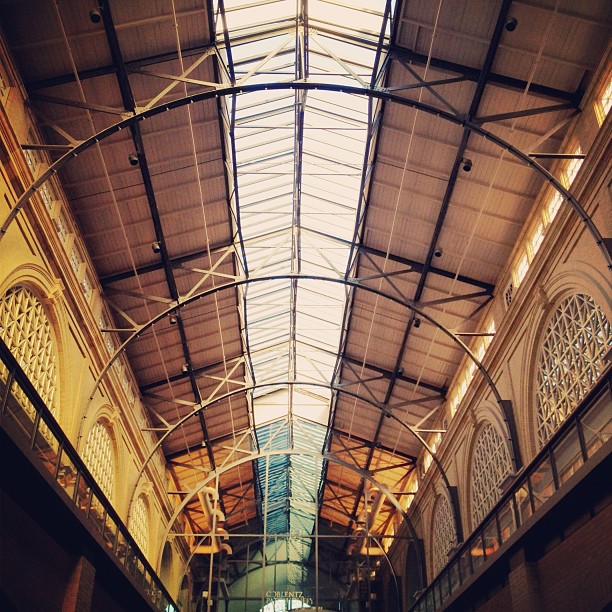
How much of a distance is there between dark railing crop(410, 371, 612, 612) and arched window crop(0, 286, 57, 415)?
15.3m

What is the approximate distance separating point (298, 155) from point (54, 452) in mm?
16884

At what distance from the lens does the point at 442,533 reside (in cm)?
3834

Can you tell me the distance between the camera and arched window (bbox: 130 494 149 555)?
1470 inches

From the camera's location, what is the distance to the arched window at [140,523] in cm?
3734

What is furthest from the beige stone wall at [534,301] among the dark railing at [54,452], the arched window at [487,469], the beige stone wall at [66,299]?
the beige stone wall at [66,299]

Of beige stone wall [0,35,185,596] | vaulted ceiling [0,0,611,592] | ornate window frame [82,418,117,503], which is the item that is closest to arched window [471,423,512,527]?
vaulted ceiling [0,0,611,592]

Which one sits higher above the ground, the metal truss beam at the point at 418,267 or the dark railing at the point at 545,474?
the metal truss beam at the point at 418,267

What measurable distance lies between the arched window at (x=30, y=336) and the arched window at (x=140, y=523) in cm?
1418

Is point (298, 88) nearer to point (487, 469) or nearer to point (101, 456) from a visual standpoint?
point (487, 469)

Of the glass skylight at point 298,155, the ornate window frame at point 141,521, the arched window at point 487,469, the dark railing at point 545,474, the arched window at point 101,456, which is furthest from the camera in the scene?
the ornate window frame at point 141,521

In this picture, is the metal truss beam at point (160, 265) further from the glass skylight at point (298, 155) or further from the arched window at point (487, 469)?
the arched window at point (487, 469)

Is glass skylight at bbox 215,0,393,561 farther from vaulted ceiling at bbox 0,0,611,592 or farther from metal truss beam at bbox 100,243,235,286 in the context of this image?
metal truss beam at bbox 100,243,235,286

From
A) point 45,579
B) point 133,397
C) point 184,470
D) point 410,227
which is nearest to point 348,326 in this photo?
point 410,227

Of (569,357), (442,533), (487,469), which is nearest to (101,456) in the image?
(487,469)
